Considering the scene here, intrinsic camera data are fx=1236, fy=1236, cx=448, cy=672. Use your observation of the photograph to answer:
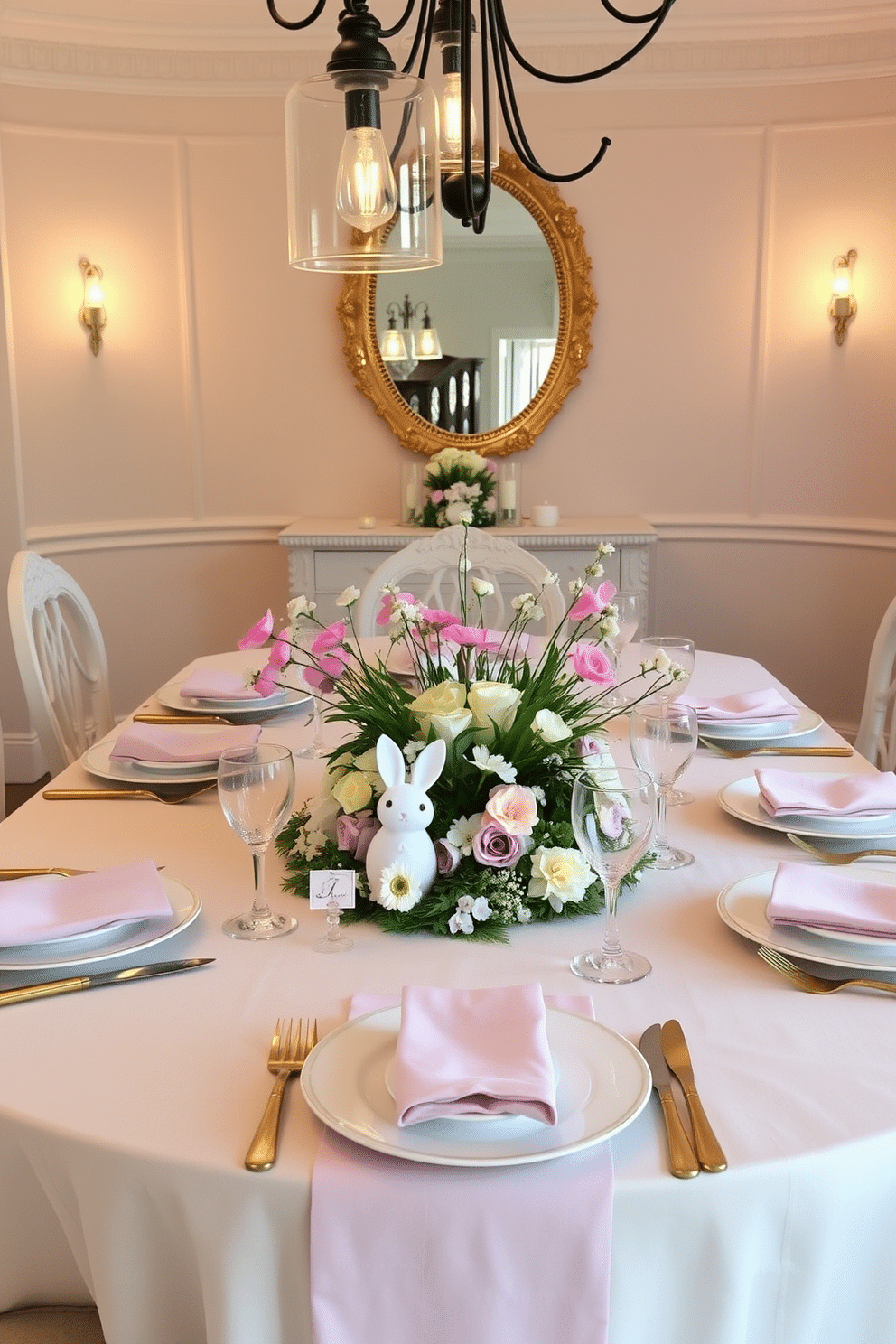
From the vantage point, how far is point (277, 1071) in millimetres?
1028

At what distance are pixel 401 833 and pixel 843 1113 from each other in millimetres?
521

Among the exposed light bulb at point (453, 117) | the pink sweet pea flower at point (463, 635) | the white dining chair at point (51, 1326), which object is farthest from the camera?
the exposed light bulb at point (453, 117)

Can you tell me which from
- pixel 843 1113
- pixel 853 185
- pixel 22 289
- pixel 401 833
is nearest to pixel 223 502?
pixel 22 289

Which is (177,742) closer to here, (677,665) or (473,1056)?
(677,665)

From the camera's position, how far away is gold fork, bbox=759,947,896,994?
45.7 inches

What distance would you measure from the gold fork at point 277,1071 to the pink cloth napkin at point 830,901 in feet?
1.60

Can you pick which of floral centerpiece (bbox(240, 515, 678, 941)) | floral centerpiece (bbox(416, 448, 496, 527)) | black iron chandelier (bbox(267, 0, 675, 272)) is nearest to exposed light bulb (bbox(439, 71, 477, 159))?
black iron chandelier (bbox(267, 0, 675, 272))

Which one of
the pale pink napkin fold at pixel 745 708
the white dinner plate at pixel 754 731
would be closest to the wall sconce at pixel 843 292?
the pale pink napkin fold at pixel 745 708

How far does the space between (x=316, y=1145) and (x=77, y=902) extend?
0.51 metres

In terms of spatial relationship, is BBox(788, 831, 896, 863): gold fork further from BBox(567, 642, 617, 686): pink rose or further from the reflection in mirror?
the reflection in mirror

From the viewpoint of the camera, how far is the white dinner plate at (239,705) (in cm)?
215

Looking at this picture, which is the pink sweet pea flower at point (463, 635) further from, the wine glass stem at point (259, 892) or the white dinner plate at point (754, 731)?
the white dinner plate at point (754, 731)

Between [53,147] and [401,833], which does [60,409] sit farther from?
[401,833]

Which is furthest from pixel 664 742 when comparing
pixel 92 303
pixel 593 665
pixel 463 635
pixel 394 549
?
pixel 92 303
